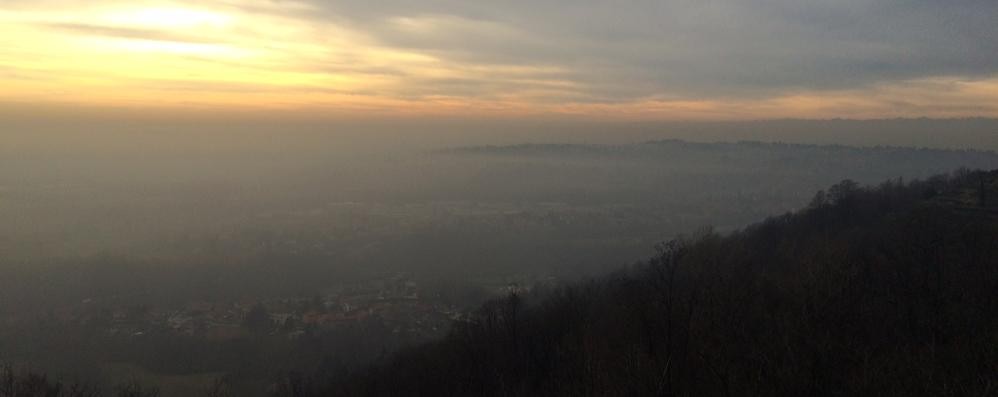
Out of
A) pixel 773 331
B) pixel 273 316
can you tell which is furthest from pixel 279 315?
pixel 773 331

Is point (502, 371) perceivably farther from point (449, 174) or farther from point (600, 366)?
point (449, 174)

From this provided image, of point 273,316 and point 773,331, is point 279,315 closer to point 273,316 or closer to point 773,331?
point 273,316

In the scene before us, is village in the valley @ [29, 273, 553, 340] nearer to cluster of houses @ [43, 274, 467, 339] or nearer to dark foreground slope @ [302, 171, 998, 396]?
cluster of houses @ [43, 274, 467, 339]

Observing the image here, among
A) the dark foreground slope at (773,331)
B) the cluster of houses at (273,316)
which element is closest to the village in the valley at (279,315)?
the cluster of houses at (273,316)

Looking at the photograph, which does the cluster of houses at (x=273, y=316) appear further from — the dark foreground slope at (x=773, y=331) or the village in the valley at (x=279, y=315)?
the dark foreground slope at (x=773, y=331)

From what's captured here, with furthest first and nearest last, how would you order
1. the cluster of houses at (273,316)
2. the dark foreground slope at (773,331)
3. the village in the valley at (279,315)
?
the cluster of houses at (273,316) → the village in the valley at (279,315) → the dark foreground slope at (773,331)

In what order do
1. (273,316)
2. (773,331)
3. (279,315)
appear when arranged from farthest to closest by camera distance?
(279,315), (273,316), (773,331)

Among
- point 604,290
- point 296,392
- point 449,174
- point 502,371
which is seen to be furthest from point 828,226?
point 449,174

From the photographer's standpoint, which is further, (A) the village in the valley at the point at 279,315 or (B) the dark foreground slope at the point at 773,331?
(A) the village in the valley at the point at 279,315

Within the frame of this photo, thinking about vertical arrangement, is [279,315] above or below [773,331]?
below
